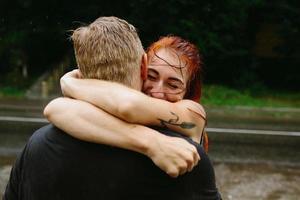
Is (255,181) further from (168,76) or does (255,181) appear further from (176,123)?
(176,123)

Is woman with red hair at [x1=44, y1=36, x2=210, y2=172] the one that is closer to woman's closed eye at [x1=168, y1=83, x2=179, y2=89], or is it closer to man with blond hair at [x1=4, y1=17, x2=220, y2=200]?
man with blond hair at [x1=4, y1=17, x2=220, y2=200]

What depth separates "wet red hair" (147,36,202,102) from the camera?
7.88 ft

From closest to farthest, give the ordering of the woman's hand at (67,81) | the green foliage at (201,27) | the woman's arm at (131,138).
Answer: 1. the woman's arm at (131,138)
2. the woman's hand at (67,81)
3. the green foliage at (201,27)

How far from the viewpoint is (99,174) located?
5.27 ft

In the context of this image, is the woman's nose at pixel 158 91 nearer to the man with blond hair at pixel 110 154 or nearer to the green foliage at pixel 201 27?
the man with blond hair at pixel 110 154

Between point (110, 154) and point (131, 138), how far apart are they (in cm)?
9

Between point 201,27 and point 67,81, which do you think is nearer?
point 67,81

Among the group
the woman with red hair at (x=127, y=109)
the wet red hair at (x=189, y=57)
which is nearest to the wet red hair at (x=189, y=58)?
the wet red hair at (x=189, y=57)

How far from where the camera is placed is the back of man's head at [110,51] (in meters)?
1.60

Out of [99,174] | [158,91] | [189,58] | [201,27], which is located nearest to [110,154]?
[99,174]

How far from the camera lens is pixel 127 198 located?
1.62 meters

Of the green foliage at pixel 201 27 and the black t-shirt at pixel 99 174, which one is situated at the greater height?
the black t-shirt at pixel 99 174

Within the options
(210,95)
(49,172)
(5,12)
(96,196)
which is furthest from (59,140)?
(5,12)

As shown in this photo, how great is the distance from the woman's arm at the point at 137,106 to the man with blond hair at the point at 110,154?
0.12ft
